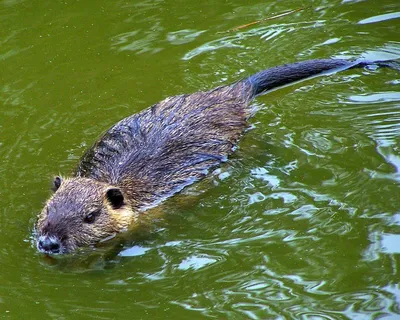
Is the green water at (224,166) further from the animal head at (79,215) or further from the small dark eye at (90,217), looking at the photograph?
the small dark eye at (90,217)

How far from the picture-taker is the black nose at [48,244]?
5121mm

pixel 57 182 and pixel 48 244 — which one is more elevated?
pixel 57 182

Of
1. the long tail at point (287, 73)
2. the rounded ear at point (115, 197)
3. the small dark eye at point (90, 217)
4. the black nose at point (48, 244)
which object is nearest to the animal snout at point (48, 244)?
the black nose at point (48, 244)

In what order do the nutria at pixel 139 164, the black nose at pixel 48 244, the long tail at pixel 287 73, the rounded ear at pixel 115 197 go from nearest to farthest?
the black nose at pixel 48 244 < the nutria at pixel 139 164 < the rounded ear at pixel 115 197 < the long tail at pixel 287 73

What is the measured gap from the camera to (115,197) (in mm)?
5578

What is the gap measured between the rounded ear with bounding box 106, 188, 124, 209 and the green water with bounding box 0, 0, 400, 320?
254mm

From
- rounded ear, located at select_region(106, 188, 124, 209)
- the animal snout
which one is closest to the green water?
the animal snout

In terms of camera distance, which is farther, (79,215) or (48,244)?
(79,215)

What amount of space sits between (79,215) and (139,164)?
69 cm

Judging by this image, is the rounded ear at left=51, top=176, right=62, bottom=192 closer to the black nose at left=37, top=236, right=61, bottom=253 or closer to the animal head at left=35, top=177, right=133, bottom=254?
the animal head at left=35, top=177, right=133, bottom=254

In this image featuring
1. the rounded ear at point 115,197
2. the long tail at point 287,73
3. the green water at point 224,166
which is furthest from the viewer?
the long tail at point 287,73

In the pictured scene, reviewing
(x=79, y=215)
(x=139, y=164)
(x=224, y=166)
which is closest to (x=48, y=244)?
(x=79, y=215)

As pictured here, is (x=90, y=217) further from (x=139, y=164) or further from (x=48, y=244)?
(x=139, y=164)

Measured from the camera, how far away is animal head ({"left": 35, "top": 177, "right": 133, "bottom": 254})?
519 cm
